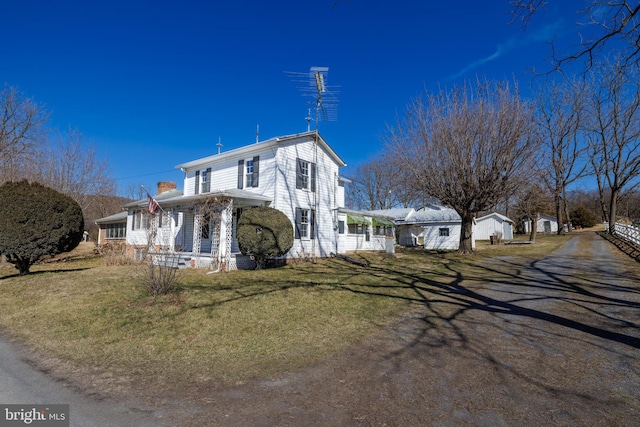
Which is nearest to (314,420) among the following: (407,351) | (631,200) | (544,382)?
(407,351)

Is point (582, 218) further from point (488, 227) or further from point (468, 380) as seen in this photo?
point (468, 380)

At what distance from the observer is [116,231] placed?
29922mm

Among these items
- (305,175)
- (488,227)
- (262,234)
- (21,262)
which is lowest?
(21,262)

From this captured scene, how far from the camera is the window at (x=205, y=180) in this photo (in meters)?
20.8

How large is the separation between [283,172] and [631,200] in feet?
221

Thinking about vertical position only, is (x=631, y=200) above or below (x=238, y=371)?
above

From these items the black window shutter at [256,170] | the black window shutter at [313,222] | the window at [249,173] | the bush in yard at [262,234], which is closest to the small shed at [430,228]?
the black window shutter at [313,222]

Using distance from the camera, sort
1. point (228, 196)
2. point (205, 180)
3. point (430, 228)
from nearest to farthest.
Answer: point (228, 196) < point (205, 180) < point (430, 228)

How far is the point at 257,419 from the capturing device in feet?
11.0

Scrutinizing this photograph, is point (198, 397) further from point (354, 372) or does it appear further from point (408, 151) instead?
point (408, 151)

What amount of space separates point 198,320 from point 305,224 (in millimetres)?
12341

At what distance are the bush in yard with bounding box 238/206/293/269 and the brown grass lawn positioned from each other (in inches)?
92.7

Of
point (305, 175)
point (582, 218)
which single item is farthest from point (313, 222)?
point (582, 218)

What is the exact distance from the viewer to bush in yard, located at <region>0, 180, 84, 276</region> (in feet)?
36.8
